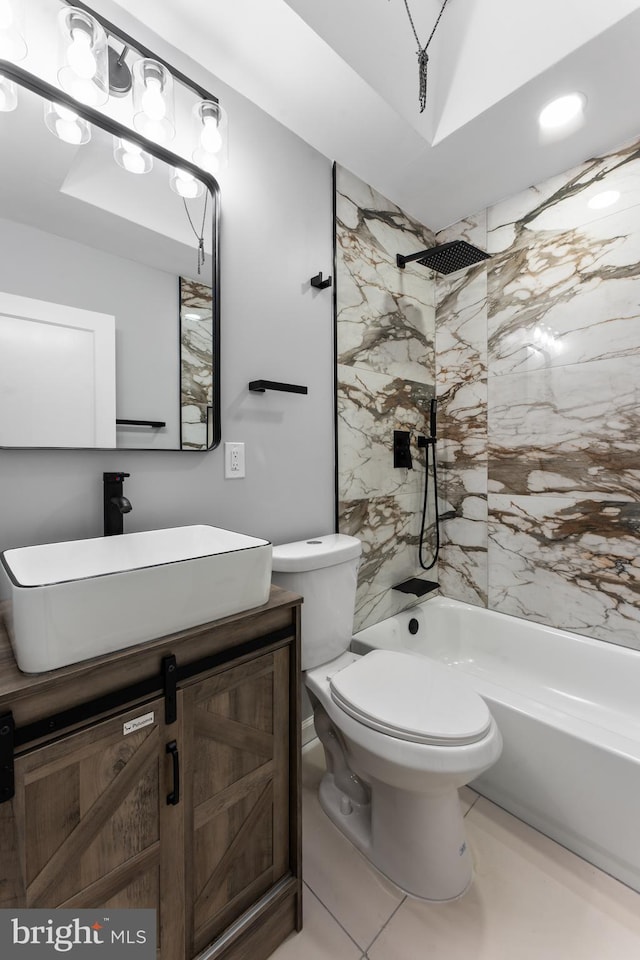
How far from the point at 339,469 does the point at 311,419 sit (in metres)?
0.27

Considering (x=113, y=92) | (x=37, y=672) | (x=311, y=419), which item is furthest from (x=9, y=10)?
(x=37, y=672)

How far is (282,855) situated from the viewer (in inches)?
43.7

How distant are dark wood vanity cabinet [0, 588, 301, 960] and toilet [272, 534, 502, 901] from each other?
0.24 m

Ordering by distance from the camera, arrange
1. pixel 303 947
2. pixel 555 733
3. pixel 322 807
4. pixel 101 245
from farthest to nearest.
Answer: pixel 322 807, pixel 555 733, pixel 101 245, pixel 303 947

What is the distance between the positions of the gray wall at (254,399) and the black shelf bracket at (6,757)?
55cm

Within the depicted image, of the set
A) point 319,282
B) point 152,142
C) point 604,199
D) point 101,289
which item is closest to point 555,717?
point 319,282

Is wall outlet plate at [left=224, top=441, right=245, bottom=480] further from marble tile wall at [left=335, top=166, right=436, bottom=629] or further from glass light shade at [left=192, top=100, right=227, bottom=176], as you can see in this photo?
glass light shade at [left=192, top=100, right=227, bottom=176]

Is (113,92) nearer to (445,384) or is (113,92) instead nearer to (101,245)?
(101,245)

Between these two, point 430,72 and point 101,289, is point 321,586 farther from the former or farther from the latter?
point 430,72

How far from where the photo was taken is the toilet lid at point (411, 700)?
1132mm

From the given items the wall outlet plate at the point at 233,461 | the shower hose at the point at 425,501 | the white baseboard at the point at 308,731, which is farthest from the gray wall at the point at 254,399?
the white baseboard at the point at 308,731

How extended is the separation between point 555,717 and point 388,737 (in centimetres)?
64

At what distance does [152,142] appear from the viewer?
1.27 m

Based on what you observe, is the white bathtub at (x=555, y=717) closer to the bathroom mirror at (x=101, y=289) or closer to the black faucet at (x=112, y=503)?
the black faucet at (x=112, y=503)
